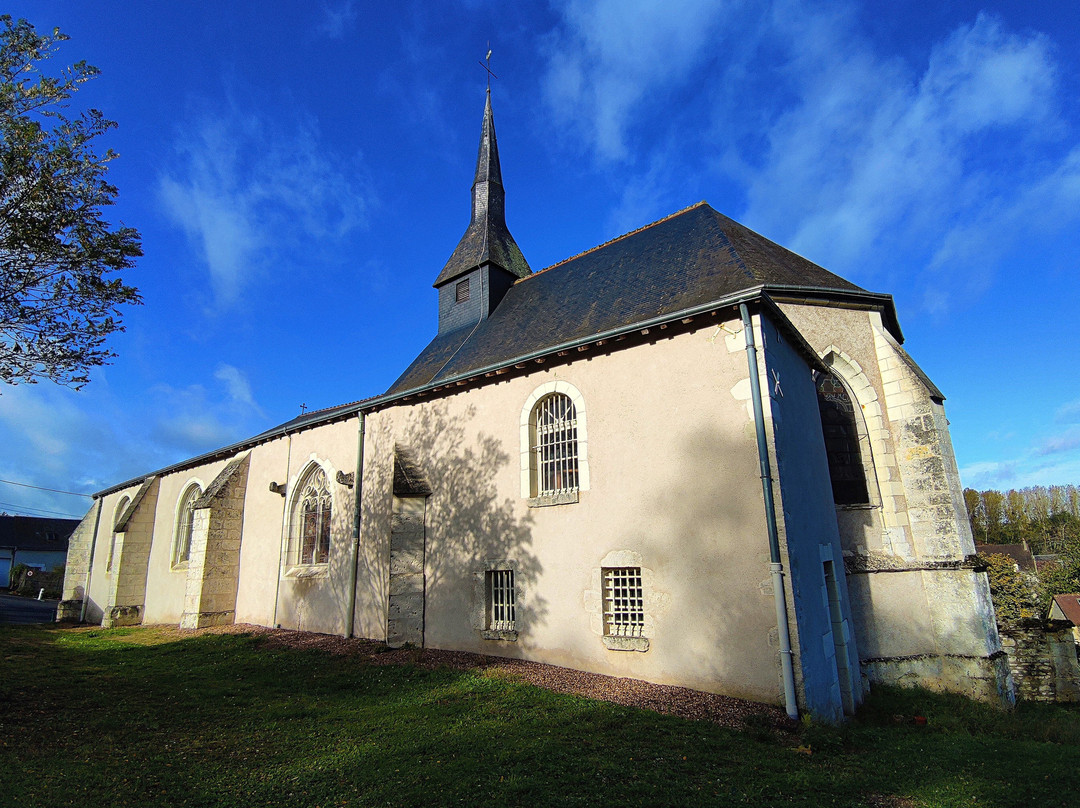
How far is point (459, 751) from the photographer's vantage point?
5.34 m

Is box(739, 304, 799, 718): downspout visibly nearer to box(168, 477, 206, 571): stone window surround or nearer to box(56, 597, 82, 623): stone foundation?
box(168, 477, 206, 571): stone window surround

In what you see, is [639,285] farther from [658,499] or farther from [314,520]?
[314,520]

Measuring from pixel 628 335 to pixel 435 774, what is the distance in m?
5.94

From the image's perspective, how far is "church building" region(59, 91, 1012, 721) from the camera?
7188 millimetres

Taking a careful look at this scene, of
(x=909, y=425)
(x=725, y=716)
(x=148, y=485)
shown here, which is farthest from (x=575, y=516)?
(x=148, y=485)

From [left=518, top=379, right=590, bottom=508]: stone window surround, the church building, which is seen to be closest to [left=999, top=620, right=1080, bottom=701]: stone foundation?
the church building

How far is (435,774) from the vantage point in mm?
4789

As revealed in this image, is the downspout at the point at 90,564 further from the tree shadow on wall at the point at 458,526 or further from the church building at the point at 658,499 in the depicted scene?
the tree shadow on wall at the point at 458,526

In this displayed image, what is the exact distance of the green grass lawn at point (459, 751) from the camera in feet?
14.9

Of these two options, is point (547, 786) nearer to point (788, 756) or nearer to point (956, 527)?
point (788, 756)

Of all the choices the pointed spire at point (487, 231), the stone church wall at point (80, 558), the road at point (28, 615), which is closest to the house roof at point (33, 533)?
the road at point (28, 615)

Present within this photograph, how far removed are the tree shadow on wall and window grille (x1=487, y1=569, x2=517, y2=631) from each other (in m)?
0.16

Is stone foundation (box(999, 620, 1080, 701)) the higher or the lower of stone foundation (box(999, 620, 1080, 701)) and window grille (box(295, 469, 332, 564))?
the lower

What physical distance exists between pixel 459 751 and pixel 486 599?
428 centimetres
